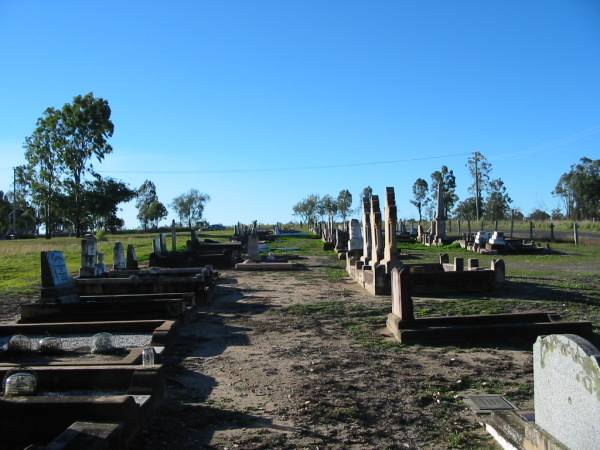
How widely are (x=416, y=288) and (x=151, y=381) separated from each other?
346 inches

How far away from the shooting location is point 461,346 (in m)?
7.94

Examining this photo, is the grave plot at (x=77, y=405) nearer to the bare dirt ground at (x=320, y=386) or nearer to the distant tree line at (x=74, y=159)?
the bare dirt ground at (x=320, y=386)

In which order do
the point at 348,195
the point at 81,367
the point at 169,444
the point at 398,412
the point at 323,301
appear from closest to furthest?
the point at 169,444, the point at 398,412, the point at 81,367, the point at 323,301, the point at 348,195

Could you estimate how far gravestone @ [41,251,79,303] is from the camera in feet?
37.6

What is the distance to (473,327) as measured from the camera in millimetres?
8258

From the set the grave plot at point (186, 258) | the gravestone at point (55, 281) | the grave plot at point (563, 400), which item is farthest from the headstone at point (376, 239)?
the grave plot at point (563, 400)

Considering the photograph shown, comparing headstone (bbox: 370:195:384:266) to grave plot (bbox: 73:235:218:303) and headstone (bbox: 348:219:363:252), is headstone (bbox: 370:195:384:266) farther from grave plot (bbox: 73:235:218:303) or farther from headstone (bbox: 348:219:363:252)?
headstone (bbox: 348:219:363:252)

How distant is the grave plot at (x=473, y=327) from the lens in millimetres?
8125

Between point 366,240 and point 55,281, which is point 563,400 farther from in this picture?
point 366,240

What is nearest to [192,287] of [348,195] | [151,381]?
[151,381]

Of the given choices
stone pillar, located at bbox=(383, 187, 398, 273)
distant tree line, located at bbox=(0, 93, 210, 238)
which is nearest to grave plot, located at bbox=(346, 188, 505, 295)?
stone pillar, located at bbox=(383, 187, 398, 273)

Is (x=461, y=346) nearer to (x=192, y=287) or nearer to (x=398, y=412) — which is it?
(x=398, y=412)

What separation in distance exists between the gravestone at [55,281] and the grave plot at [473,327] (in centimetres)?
688

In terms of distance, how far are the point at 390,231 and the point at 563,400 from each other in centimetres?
1224
